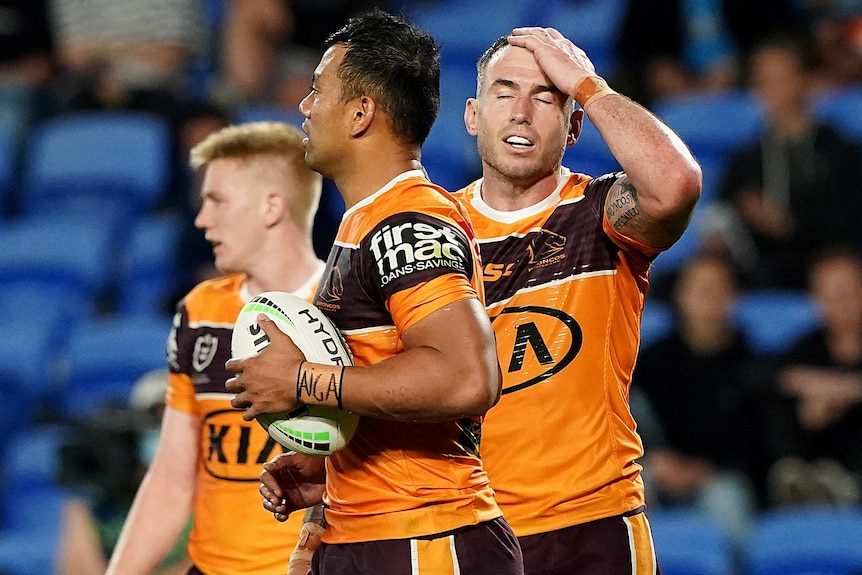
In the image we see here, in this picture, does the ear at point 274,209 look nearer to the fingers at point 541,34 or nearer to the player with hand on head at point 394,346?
the fingers at point 541,34

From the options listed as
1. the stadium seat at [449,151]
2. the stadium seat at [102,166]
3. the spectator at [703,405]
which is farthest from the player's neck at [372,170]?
the stadium seat at [102,166]

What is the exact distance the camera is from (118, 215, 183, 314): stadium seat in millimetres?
9148

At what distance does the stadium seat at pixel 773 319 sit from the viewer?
7.62 m

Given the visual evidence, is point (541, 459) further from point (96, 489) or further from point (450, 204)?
point (96, 489)

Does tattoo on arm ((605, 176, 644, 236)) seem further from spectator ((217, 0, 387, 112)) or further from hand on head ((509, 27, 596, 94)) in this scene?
spectator ((217, 0, 387, 112))

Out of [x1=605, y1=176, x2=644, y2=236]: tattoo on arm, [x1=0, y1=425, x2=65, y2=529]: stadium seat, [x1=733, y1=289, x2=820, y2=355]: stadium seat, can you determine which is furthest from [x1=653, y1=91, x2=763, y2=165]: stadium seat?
[x1=605, y1=176, x2=644, y2=236]: tattoo on arm

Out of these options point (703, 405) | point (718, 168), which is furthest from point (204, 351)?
point (718, 168)

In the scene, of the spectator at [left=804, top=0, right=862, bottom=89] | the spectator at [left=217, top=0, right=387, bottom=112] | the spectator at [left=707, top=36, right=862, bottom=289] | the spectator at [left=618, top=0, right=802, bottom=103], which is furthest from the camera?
the spectator at [left=217, top=0, right=387, bottom=112]

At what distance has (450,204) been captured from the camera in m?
3.03

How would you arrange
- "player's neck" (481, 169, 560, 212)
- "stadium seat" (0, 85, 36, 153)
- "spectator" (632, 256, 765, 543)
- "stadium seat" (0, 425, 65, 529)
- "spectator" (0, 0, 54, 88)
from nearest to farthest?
"player's neck" (481, 169, 560, 212) < "spectator" (632, 256, 765, 543) < "stadium seat" (0, 425, 65, 529) < "stadium seat" (0, 85, 36, 153) < "spectator" (0, 0, 54, 88)

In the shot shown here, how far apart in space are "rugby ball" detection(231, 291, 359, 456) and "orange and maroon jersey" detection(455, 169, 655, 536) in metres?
0.76

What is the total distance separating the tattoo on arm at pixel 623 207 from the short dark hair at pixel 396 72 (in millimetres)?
674

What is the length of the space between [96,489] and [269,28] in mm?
5369

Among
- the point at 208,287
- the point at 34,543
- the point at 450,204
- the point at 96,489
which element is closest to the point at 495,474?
the point at 450,204
